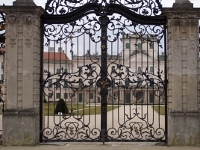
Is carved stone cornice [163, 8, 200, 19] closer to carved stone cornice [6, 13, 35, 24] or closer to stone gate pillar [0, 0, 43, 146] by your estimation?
stone gate pillar [0, 0, 43, 146]

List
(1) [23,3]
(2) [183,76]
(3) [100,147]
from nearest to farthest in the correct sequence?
1. (3) [100,147]
2. (2) [183,76]
3. (1) [23,3]

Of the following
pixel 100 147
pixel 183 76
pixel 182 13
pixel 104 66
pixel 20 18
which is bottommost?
pixel 100 147

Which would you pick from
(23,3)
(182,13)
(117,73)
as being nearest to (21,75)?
(23,3)

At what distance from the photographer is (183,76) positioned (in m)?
8.88

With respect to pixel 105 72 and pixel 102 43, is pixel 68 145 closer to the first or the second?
pixel 105 72

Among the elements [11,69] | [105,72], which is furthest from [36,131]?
[105,72]

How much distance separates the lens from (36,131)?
907 centimetres

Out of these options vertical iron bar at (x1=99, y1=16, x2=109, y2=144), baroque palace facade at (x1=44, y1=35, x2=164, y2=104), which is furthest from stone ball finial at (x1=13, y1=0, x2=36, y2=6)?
vertical iron bar at (x1=99, y1=16, x2=109, y2=144)

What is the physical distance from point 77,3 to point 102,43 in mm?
1386

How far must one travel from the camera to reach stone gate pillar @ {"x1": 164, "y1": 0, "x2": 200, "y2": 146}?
8805 millimetres

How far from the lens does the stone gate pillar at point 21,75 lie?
8.91m

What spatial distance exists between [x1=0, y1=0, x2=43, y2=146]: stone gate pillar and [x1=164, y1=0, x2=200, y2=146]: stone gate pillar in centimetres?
375

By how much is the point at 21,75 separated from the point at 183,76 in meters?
4.50

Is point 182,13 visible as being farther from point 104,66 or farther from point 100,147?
point 100,147
